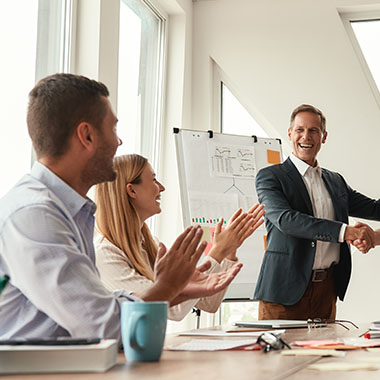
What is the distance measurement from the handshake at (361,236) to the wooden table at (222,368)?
1.67 metres

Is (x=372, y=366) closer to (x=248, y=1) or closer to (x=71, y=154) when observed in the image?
(x=71, y=154)

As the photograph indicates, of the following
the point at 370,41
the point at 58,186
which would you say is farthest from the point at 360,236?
the point at 370,41

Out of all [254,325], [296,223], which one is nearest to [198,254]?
[254,325]

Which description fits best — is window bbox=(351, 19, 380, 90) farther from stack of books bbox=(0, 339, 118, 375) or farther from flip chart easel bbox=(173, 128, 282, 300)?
stack of books bbox=(0, 339, 118, 375)

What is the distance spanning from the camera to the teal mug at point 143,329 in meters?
1.03

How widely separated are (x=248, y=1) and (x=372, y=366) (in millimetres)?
4247

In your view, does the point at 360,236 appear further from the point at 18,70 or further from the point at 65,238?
the point at 65,238

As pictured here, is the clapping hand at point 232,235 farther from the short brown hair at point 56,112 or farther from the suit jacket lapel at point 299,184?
the suit jacket lapel at point 299,184

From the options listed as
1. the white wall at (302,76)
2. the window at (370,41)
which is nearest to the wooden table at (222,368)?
the white wall at (302,76)

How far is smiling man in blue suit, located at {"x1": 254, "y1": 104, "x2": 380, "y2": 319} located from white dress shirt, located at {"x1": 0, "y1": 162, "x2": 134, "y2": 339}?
1826 mm

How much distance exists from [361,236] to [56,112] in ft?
6.41

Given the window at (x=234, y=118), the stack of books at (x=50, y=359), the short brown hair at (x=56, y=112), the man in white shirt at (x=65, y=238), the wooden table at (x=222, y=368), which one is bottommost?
the wooden table at (x=222, y=368)

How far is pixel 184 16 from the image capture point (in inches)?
189

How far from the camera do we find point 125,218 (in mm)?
2100
